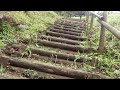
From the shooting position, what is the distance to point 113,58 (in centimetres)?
468

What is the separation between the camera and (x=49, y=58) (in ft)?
14.4

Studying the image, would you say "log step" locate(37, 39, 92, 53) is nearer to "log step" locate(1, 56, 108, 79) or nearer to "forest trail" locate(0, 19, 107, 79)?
"forest trail" locate(0, 19, 107, 79)

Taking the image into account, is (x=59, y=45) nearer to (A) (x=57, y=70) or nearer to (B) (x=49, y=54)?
(B) (x=49, y=54)

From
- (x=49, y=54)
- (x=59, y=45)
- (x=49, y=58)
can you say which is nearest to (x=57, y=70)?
(x=49, y=58)

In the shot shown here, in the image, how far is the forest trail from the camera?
11.8 feet

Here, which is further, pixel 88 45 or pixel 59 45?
pixel 88 45

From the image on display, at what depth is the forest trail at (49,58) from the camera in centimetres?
359

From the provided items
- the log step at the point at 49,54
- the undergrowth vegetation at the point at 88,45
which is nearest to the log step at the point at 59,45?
the undergrowth vegetation at the point at 88,45

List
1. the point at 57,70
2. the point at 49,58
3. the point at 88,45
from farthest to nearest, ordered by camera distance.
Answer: the point at 88,45 → the point at 49,58 → the point at 57,70
